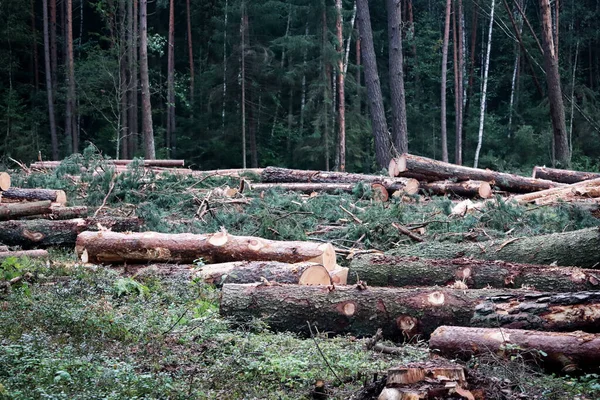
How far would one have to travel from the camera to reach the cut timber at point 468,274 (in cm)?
715

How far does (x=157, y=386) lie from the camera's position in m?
4.83

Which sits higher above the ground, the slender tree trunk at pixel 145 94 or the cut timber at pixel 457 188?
the slender tree trunk at pixel 145 94

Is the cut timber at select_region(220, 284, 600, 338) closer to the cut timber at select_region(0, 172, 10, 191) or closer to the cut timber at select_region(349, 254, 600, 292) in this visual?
the cut timber at select_region(349, 254, 600, 292)

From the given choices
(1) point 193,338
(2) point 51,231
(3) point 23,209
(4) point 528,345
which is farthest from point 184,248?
(4) point 528,345

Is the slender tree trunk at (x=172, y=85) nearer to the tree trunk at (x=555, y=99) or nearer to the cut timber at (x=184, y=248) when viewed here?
the tree trunk at (x=555, y=99)

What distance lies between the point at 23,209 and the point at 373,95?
1342 cm

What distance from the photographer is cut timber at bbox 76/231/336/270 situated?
941cm

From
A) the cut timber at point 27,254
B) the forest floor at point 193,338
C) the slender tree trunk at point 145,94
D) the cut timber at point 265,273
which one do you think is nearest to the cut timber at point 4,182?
the forest floor at point 193,338

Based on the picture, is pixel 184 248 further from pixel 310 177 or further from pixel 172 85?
pixel 172 85

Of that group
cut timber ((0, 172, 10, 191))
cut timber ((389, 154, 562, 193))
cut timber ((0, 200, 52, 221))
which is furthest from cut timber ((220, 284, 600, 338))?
cut timber ((389, 154, 562, 193))

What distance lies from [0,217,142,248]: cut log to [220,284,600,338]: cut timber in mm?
4228

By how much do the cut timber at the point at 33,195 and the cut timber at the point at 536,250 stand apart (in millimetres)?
6884

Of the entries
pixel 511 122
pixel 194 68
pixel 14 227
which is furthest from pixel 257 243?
pixel 194 68

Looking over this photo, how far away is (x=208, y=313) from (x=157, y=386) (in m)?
2.39
